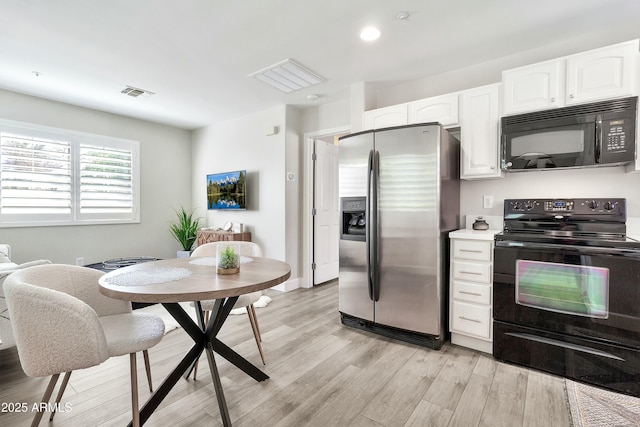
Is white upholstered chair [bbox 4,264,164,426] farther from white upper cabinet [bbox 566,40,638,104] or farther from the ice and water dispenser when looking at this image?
white upper cabinet [bbox 566,40,638,104]

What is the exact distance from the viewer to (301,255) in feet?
14.3

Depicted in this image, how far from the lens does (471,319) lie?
238 centimetres

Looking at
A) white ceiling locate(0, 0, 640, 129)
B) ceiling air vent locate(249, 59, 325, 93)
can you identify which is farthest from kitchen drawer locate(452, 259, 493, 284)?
ceiling air vent locate(249, 59, 325, 93)

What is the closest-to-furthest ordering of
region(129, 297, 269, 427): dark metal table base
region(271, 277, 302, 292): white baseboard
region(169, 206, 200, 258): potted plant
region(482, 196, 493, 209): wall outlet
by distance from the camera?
region(129, 297, 269, 427): dark metal table base
region(482, 196, 493, 209): wall outlet
region(271, 277, 302, 292): white baseboard
region(169, 206, 200, 258): potted plant

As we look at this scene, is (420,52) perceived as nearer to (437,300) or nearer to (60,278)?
(437,300)

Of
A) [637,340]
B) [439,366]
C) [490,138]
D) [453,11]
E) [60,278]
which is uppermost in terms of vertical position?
[453,11]

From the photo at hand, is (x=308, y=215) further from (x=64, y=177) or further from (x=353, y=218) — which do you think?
(x=64, y=177)

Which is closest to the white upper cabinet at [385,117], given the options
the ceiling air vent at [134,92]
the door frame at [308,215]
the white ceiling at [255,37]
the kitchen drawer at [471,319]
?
the white ceiling at [255,37]

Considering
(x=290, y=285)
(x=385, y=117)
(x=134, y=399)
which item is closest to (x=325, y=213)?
(x=290, y=285)

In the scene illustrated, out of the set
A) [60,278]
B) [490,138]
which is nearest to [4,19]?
[60,278]

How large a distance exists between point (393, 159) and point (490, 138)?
846mm

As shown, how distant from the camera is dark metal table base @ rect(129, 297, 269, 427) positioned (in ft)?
5.02

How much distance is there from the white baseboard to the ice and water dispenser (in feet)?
5.17

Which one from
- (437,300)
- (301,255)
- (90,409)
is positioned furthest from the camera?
(301,255)
